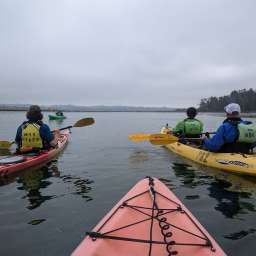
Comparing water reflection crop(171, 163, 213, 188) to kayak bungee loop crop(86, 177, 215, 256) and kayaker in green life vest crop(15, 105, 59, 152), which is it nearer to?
kayak bungee loop crop(86, 177, 215, 256)

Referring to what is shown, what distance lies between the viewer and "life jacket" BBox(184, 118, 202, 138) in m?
14.5

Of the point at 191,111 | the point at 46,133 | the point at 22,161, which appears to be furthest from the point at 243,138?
the point at 22,161

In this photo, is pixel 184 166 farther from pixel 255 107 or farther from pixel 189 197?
pixel 255 107

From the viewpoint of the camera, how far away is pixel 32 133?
11.8m

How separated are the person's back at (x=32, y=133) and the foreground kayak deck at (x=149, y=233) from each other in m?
6.71

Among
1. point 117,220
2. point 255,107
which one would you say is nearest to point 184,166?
point 117,220

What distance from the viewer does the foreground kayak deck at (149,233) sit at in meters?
4.29

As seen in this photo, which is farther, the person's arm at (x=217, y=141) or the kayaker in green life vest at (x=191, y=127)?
the kayaker in green life vest at (x=191, y=127)

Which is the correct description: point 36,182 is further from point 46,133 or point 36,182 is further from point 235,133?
point 235,133

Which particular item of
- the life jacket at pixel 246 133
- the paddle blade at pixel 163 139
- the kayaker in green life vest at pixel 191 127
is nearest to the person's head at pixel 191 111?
the kayaker in green life vest at pixel 191 127

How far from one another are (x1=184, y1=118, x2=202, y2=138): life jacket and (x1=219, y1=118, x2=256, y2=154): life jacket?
3.74 metres

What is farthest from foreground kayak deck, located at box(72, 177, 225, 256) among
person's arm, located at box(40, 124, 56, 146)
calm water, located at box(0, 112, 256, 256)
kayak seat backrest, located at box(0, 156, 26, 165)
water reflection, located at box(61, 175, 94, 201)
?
person's arm, located at box(40, 124, 56, 146)

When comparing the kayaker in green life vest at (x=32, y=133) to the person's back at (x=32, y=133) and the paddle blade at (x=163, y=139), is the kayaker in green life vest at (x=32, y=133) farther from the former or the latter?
the paddle blade at (x=163, y=139)

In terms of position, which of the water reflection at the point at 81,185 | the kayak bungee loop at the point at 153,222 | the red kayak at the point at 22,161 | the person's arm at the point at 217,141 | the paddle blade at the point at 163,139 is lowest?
the water reflection at the point at 81,185
